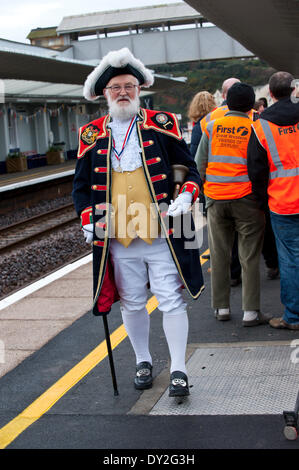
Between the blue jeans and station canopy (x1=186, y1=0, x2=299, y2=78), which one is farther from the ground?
station canopy (x1=186, y1=0, x2=299, y2=78)

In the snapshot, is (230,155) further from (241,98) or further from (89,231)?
(89,231)

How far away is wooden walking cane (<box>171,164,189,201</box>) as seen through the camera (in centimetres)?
397

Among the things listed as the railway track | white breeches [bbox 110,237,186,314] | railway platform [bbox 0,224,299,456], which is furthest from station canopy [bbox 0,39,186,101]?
white breeches [bbox 110,237,186,314]

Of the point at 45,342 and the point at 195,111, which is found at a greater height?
the point at 195,111

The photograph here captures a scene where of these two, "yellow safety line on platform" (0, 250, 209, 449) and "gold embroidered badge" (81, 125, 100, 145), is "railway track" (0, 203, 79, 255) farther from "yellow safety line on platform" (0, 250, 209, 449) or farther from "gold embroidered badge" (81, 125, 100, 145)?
"gold embroidered badge" (81, 125, 100, 145)

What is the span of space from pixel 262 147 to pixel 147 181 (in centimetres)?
118

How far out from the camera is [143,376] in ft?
13.5

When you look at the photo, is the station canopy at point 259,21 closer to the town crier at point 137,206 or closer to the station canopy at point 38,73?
the town crier at point 137,206

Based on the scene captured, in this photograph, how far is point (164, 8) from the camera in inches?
1618

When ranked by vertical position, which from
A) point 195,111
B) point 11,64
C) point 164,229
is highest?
point 11,64

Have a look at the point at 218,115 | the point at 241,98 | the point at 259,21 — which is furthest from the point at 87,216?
the point at 259,21
